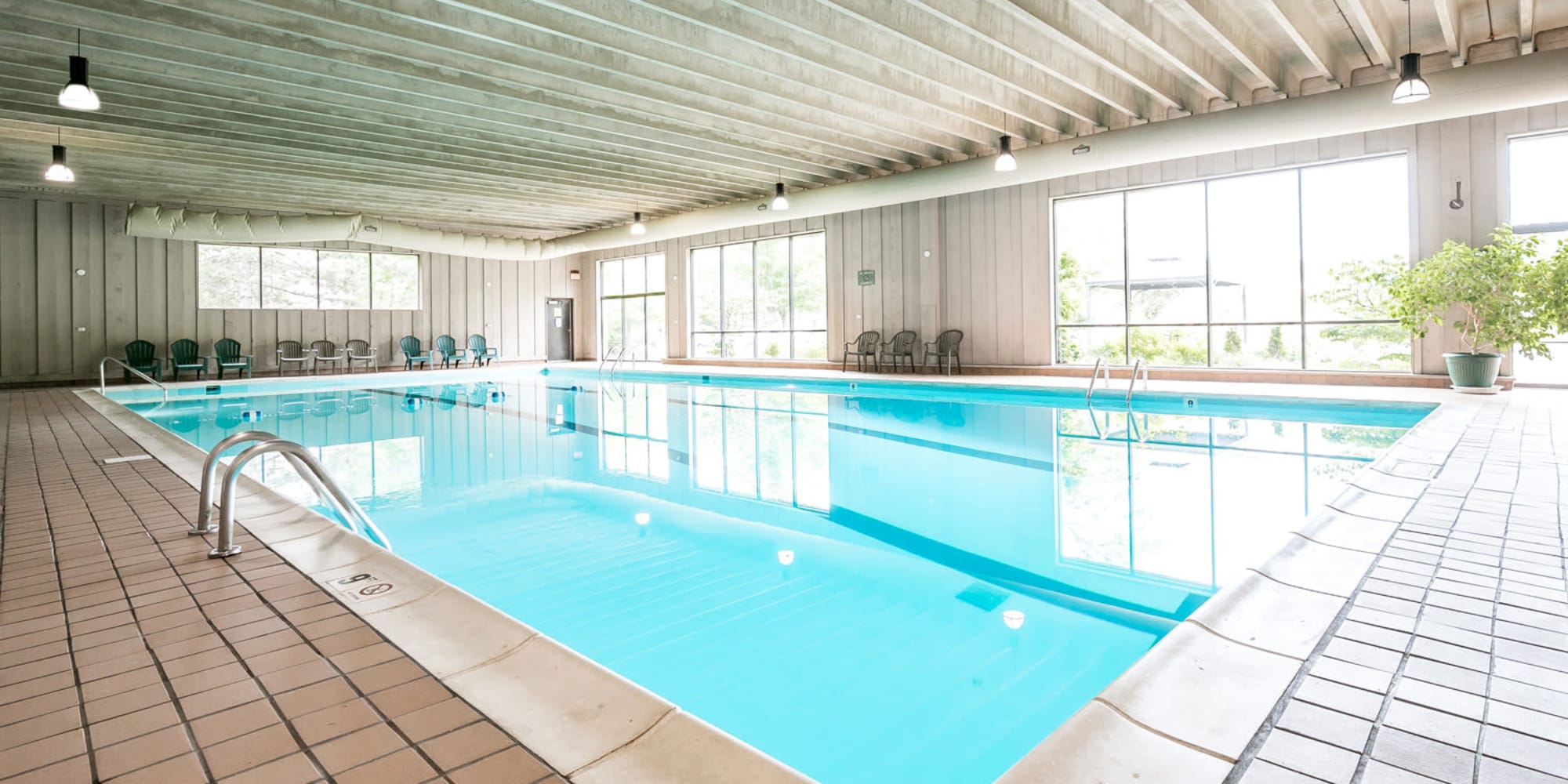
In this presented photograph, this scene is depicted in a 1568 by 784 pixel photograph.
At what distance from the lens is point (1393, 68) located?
6562mm

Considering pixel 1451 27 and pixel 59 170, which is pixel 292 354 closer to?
pixel 59 170

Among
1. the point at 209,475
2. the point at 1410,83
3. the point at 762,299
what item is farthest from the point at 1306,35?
the point at 762,299

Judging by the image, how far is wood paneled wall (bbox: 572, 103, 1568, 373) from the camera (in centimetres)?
756

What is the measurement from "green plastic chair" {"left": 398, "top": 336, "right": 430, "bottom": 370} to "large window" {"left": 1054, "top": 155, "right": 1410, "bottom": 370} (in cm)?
1194

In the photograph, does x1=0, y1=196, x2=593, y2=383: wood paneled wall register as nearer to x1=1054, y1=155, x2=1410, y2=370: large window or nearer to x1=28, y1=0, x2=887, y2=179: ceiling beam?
x1=28, y1=0, x2=887, y2=179: ceiling beam

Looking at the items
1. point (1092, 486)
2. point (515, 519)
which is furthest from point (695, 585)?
point (1092, 486)

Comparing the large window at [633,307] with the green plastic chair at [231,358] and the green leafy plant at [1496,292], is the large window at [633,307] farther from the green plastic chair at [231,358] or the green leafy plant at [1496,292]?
the green leafy plant at [1496,292]

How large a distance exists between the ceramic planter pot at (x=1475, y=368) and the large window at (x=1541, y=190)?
2.77ft

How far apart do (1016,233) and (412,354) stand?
38.1 feet

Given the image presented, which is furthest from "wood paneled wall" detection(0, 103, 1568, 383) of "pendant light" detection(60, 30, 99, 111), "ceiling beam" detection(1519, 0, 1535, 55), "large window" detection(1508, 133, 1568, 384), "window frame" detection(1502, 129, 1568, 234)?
"pendant light" detection(60, 30, 99, 111)

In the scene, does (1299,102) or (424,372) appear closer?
(1299,102)

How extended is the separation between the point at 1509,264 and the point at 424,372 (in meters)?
15.0

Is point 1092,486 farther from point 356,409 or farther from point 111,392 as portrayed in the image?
point 111,392

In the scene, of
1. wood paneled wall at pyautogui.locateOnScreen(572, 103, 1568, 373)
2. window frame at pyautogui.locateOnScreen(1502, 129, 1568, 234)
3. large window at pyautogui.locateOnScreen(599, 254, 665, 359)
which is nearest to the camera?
window frame at pyautogui.locateOnScreen(1502, 129, 1568, 234)
